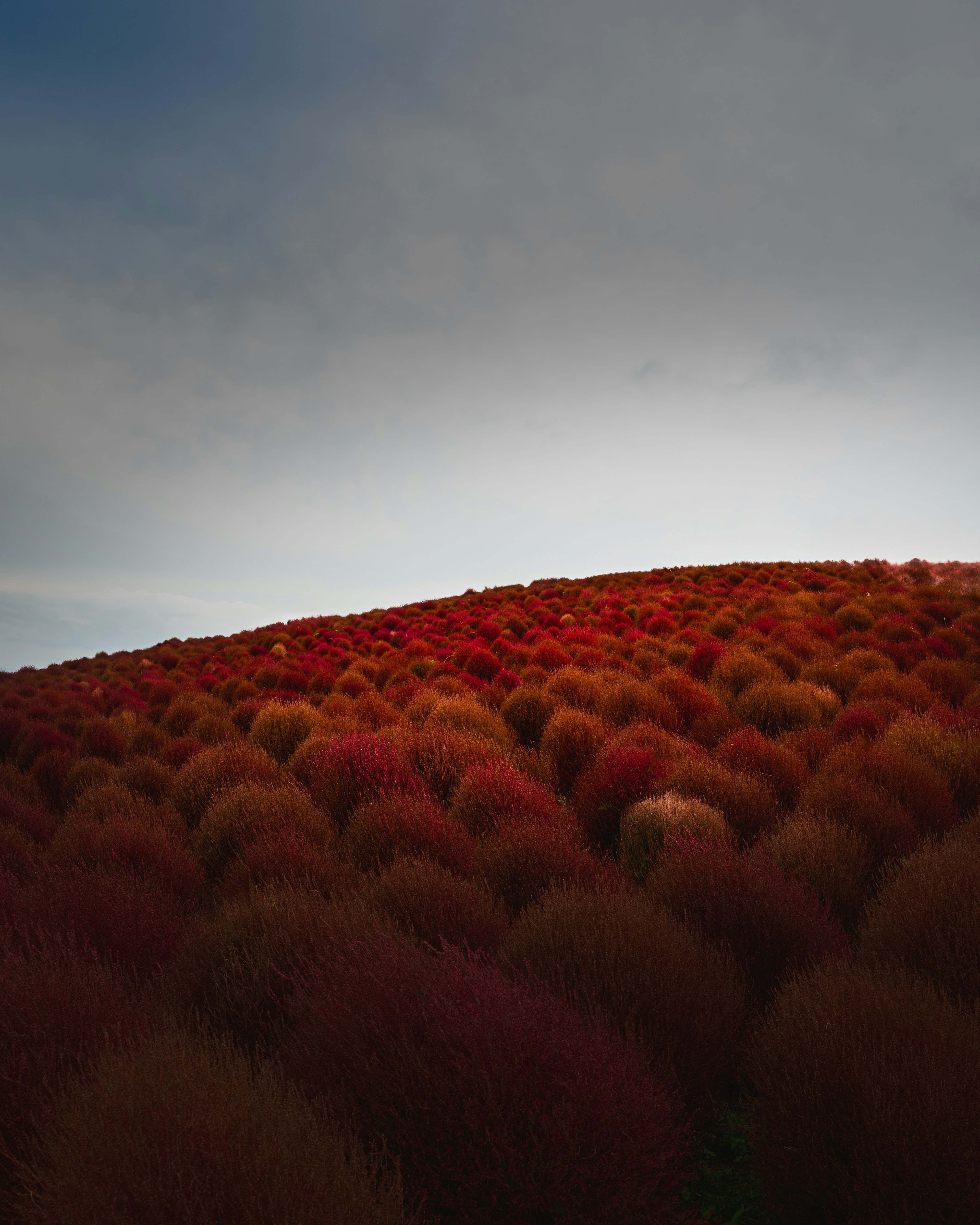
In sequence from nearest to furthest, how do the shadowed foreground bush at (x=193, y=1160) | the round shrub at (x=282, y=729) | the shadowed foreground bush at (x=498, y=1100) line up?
the shadowed foreground bush at (x=193, y=1160) < the shadowed foreground bush at (x=498, y=1100) < the round shrub at (x=282, y=729)

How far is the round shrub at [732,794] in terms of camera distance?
3.94m

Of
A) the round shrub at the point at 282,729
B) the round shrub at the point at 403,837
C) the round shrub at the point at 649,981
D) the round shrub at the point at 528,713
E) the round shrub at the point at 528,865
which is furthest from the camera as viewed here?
the round shrub at the point at 528,713

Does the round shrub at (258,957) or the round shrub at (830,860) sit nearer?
the round shrub at (258,957)

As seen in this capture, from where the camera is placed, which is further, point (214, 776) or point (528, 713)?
point (528, 713)

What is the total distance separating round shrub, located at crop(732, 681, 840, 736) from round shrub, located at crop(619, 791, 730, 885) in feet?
8.18

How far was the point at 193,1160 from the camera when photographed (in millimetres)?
1305

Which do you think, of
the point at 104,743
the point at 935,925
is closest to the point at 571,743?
the point at 935,925

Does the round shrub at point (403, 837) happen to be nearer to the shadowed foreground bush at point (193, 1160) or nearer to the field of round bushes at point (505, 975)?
the field of round bushes at point (505, 975)

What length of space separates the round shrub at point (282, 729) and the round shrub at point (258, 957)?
3.43 m

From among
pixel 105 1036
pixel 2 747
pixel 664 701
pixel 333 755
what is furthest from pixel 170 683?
pixel 105 1036

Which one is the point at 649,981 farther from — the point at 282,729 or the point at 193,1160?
the point at 282,729

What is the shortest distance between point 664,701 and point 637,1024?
431 cm

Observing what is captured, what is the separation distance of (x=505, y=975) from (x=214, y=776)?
3.50 meters

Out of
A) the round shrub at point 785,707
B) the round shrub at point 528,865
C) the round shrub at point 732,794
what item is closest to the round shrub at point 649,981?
the round shrub at point 528,865
